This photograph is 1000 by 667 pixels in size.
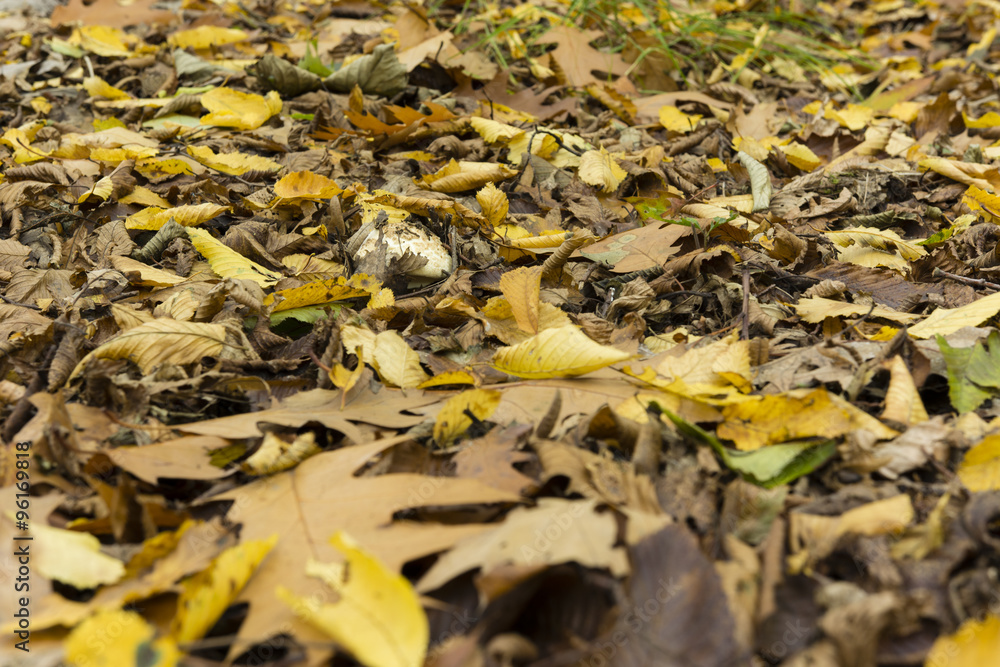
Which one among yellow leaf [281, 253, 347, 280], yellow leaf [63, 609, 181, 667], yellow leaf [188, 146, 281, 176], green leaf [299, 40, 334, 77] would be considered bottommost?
yellow leaf [281, 253, 347, 280]

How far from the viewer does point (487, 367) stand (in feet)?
5.25

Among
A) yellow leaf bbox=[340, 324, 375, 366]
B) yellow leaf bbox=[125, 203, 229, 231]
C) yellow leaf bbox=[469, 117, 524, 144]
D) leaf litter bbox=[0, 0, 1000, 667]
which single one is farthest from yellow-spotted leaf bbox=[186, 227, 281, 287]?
yellow leaf bbox=[469, 117, 524, 144]

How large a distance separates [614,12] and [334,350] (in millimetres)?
3168

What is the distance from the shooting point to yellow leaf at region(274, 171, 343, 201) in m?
2.19

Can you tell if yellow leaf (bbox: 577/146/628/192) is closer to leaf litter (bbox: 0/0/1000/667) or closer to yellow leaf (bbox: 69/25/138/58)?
leaf litter (bbox: 0/0/1000/667)

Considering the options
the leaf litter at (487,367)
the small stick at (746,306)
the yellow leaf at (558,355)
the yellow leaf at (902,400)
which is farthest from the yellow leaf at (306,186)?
the yellow leaf at (902,400)

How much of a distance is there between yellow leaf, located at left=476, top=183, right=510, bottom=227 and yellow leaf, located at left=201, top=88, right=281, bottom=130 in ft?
3.93

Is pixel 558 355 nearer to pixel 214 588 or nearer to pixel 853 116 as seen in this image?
pixel 214 588

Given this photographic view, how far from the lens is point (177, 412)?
145 cm

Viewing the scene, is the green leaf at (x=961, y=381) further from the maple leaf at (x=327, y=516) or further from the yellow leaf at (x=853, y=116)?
the yellow leaf at (x=853, y=116)

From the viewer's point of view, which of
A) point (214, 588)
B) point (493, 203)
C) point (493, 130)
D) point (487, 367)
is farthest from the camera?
point (493, 130)

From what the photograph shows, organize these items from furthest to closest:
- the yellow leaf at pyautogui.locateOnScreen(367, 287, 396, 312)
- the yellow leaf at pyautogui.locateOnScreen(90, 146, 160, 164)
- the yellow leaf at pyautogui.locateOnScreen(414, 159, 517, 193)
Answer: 1. the yellow leaf at pyautogui.locateOnScreen(90, 146, 160, 164)
2. the yellow leaf at pyautogui.locateOnScreen(414, 159, 517, 193)
3. the yellow leaf at pyautogui.locateOnScreen(367, 287, 396, 312)

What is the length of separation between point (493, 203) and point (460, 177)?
212mm

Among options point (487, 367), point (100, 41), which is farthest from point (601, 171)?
point (100, 41)
